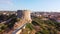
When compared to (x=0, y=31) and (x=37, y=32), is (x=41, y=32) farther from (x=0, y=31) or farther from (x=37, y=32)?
(x=0, y=31)

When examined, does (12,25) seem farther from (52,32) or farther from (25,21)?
(52,32)

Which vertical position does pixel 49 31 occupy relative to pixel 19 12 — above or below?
below

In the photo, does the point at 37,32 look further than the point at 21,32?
Yes

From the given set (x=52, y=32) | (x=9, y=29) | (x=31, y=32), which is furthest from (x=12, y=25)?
(x=52, y=32)

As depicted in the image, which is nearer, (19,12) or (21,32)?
Answer: (21,32)

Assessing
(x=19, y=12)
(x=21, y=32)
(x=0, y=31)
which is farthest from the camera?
(x=19, y=12)

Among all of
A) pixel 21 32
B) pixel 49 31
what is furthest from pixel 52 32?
pixel 21 32

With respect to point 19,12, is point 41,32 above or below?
below

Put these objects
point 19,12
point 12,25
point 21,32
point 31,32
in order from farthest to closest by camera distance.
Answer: point 19,12 < point 12,25 < point 31,32 < point 21,32

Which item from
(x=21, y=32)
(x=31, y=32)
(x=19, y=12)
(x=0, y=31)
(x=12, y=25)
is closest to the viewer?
(x=21, y=32)
